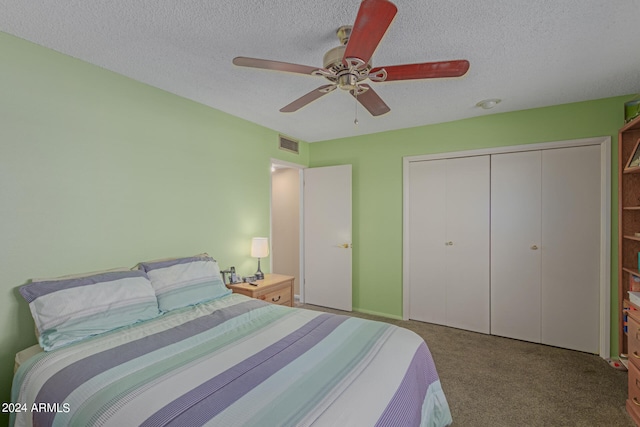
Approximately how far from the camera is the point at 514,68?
2.19m

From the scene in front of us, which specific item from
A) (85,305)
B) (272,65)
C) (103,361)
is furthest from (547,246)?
(85,305)

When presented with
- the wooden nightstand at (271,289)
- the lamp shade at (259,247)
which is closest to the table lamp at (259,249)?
the lamp shade at (259,247)

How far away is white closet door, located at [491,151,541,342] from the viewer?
3066 mm

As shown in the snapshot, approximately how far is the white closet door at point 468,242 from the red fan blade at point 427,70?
2101mm

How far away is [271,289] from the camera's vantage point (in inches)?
118

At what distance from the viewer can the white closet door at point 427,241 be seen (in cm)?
356

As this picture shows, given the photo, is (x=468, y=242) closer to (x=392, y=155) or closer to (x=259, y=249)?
(x=392, y=155)

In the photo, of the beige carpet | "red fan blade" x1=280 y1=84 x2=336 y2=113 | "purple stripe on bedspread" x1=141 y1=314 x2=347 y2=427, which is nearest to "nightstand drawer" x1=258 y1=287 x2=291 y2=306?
"purple stripe on bedspread" x1=141 y1=314 x2=347 y2=427

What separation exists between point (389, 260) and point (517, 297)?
1443 mm

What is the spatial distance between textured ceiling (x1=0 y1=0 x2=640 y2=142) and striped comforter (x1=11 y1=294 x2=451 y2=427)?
6.00 ft

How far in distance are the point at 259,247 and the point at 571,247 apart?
321 cm

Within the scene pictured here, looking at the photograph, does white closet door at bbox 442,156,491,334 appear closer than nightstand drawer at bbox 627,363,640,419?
No

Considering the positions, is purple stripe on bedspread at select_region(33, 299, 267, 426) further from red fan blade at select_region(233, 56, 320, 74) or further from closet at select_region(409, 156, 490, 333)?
closet at select_region(409, 156, 490, 333)

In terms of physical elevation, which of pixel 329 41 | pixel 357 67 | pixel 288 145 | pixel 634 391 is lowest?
pixel 634 391
